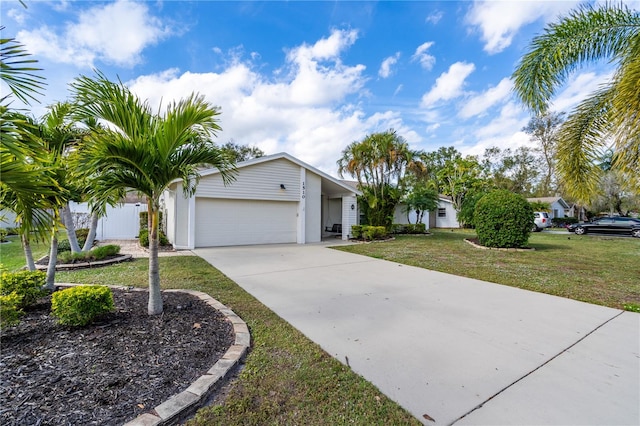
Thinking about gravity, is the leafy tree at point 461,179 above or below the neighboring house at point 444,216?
above

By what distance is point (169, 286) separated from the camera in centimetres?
528

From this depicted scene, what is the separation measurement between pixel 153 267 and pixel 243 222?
8.53 meters

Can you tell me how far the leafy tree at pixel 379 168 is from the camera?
14031 mm

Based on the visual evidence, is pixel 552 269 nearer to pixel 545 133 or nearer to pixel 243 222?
pixel 243 222

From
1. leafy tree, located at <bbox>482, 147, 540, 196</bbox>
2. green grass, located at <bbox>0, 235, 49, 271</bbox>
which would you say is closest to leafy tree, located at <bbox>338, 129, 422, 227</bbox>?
green grass, located at <bbox>0, 235, 49, 271</bbox>

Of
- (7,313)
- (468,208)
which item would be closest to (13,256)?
(7,313)

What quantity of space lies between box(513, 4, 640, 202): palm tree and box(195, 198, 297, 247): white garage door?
9463 millimetres

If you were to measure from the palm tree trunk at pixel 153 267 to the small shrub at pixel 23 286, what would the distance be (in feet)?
4.84

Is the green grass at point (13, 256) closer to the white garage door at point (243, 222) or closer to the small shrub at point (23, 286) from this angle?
the small shrub at point (23, 286)

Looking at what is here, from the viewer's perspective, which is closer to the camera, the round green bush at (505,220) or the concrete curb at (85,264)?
the concrete curb at (85,264)

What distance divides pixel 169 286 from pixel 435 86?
482 inches

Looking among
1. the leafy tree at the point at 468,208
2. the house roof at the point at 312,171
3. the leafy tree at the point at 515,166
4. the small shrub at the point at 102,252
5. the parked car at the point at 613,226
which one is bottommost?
the small shrub at the point at 102,252

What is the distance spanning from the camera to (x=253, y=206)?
12.2 metres

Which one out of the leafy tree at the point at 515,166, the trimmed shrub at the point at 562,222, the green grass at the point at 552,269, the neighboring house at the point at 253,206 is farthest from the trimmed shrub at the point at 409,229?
the leafy tree at the point at 515,166
